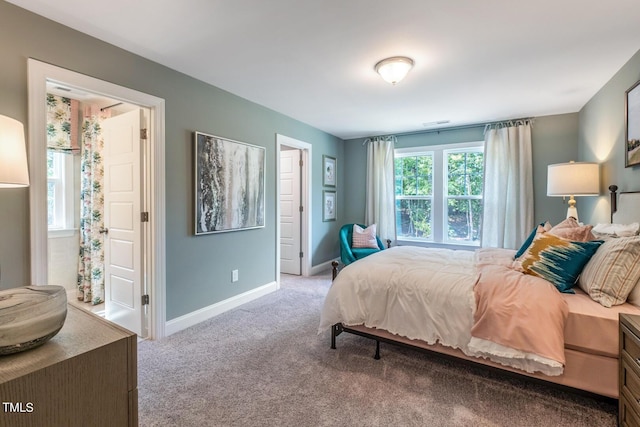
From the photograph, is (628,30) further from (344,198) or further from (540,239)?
(344,198)

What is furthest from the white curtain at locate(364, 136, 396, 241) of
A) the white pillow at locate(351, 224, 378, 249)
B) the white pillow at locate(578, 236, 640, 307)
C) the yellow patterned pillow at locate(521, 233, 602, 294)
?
the white pillow at locate(578, 236, 640, 307)

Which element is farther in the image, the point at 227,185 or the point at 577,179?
the point at 227,185

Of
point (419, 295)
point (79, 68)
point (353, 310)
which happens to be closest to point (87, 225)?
point (79, 68)

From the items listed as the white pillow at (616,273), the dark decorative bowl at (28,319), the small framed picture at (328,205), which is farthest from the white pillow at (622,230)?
the small framed picture at (328,205)

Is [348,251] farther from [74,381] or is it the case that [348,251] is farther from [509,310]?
[74,381]

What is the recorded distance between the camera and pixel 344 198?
19.1 feet

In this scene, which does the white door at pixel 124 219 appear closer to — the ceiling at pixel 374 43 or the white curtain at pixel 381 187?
the ceiling at pixel 374 43

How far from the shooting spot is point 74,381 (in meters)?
0.88

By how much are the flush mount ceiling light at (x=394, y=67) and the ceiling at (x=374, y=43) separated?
5 centimetres

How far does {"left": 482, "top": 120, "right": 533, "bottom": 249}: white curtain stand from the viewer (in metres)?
4.14

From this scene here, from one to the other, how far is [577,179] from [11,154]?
4246 millimetres

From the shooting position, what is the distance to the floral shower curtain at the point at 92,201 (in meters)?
3.45

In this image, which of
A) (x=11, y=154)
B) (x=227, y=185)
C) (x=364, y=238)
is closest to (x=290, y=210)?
(x=364, y=238)

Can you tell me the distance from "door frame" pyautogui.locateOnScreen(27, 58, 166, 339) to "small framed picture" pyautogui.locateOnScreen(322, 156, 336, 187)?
2.92 m
